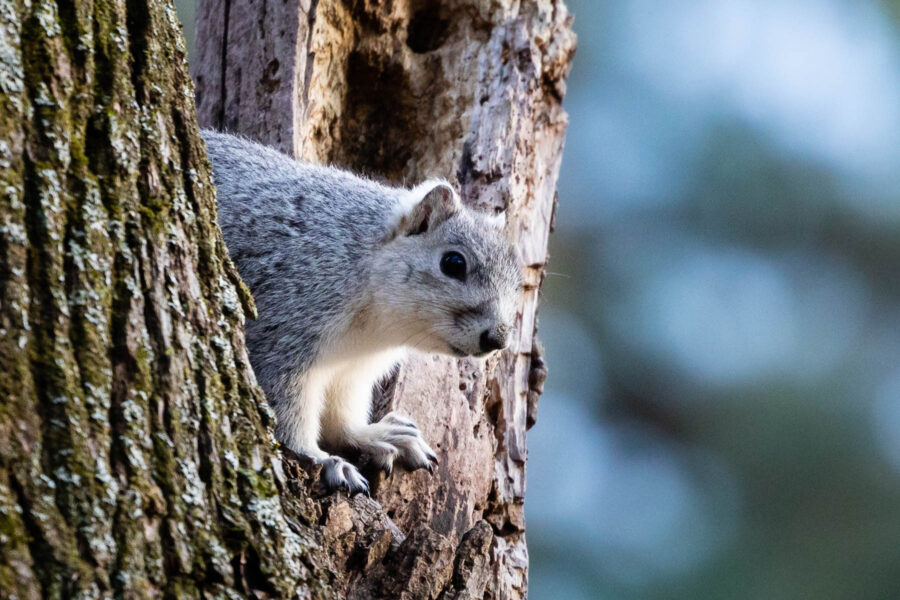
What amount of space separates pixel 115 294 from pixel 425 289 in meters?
1.85

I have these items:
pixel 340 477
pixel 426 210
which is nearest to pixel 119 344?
pixel 340 477

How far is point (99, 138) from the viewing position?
1835 millimetres

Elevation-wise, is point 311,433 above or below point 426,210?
below

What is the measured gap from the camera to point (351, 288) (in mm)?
3676

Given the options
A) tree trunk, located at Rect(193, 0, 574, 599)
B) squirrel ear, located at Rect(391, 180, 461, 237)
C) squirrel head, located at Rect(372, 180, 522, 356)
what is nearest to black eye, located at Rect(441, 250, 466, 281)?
squirrel head, located at Rect(372, 180, 522, 356)

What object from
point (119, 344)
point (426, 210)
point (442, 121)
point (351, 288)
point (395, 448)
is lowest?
point (395, 448)

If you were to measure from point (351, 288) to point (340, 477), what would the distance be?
796 millimetres

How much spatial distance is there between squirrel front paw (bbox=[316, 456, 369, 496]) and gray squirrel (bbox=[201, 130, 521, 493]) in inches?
3.8

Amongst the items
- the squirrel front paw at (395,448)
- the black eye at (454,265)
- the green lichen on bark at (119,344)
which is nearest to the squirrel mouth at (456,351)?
the black eye at (454,265)

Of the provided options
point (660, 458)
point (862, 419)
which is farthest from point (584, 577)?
point (862, 419)

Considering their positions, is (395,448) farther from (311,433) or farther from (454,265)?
(454,265)

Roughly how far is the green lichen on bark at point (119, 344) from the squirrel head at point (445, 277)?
1476 mm

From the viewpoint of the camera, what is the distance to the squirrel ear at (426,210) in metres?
3.72

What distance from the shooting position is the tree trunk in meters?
3.97
